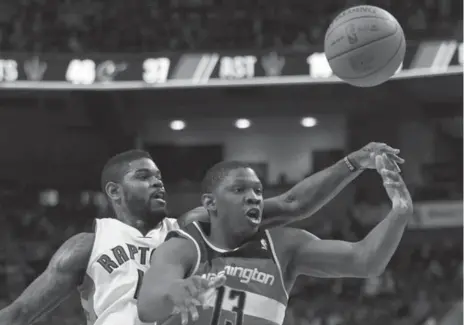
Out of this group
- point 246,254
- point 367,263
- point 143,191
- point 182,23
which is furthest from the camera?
point 182,23

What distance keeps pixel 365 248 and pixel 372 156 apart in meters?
0.59

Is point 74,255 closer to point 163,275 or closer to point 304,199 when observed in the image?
point 163,275

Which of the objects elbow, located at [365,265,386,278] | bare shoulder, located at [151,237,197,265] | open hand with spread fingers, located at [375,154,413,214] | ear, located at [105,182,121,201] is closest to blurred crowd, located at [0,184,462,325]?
ear, located at [105,182,121,201]

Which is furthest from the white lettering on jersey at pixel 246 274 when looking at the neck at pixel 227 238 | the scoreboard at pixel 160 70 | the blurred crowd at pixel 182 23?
the blurred crowd at pixel 182 23

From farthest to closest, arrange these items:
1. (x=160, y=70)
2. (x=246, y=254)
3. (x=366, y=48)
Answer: (x=160, y=70) < (x=366, y=48) < (x=246, y=254)

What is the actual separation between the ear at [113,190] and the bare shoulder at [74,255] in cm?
26

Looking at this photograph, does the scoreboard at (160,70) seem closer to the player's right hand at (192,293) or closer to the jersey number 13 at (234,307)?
the jersey number 13 at (234,307)

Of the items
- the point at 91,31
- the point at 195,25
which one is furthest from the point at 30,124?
the point at 195,25

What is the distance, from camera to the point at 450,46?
1360cm

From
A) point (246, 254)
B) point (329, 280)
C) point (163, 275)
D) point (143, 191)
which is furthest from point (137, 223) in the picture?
point (329, 280)

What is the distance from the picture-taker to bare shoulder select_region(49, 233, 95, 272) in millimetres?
4230

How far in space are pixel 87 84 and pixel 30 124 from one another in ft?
11.6

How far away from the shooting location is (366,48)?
15.6ft

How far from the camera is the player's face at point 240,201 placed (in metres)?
3.72
